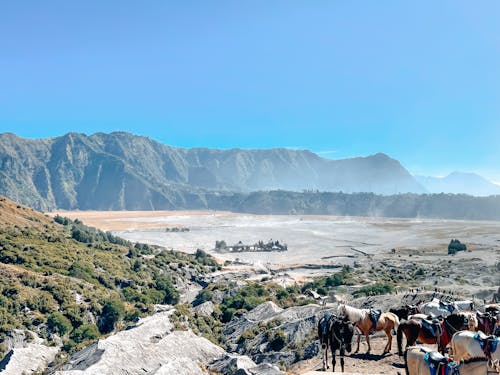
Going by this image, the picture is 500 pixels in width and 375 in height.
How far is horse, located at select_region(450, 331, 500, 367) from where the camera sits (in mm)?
10023

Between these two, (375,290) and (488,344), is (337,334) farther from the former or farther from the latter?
(375,290)

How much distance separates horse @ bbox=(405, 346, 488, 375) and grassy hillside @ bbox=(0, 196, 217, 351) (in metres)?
26.0

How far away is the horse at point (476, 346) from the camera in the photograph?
1002cm

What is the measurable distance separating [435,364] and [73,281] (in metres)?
38.3

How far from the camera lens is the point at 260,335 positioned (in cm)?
2464

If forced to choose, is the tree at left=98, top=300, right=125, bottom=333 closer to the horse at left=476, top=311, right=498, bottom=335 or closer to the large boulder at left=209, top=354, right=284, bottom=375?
the large boulder at left=209, top=354, right=284, bottom=375

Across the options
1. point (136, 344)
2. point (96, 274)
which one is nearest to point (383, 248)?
point (96, 274)

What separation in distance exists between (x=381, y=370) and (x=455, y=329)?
122 inches

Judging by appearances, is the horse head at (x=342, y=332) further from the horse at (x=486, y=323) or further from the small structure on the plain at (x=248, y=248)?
the small structure on the plain at (x=248, y=248)

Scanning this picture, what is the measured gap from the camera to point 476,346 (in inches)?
400

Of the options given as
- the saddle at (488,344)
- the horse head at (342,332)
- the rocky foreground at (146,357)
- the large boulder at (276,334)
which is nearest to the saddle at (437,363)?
the saddle at (488,344)

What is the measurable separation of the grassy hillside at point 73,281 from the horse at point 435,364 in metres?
26.0

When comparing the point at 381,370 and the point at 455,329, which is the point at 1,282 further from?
the point at 455,329

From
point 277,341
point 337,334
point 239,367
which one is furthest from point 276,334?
point 337,334
